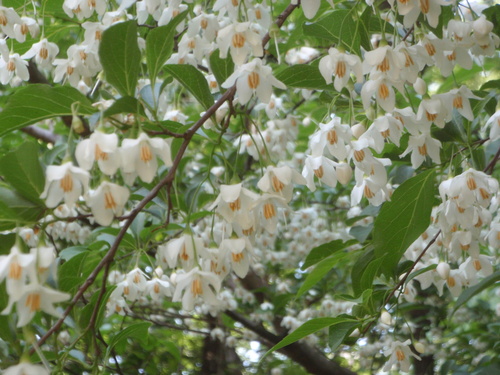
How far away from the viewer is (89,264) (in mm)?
2742

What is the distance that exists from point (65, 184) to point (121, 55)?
343 mm

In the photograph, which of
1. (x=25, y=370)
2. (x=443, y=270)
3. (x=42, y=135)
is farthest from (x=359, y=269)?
(x=42, y=135)

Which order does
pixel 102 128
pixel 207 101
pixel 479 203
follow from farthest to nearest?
pixel 479 203 → pixel 207 101 → pixel 102 128

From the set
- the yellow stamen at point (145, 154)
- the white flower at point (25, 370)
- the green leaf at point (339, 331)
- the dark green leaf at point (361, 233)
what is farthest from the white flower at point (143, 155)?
the dark green leaf at point (361, 233)

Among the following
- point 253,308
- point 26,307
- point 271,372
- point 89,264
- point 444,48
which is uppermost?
point 444,48

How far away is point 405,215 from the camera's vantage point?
6.79ft

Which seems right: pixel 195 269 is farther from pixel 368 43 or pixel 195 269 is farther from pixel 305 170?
pixel 368 43

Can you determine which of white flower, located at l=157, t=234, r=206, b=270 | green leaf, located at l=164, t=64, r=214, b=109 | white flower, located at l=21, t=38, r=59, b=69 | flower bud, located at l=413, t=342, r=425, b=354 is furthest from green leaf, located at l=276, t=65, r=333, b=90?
flower bud, located at l=413, t=342, r=425, b=354

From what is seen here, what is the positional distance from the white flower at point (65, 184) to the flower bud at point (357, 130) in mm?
994

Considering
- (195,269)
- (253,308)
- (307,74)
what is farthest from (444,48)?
(253,308)

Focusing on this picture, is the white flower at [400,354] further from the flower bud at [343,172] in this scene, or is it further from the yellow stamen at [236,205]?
the yellow stamen at [236,205]

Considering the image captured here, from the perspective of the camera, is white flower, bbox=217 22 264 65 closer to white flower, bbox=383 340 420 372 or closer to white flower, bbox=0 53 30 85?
white flower, bbox=0 53 30 85

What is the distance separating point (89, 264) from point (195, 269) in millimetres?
1291

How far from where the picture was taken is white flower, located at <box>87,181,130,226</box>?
1.39 m
